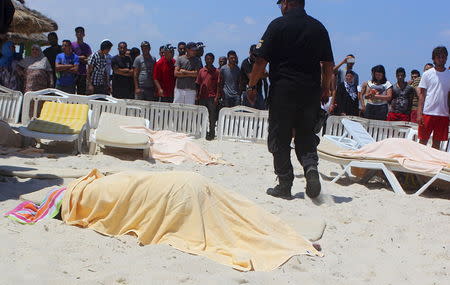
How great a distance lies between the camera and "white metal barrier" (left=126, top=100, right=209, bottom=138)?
11484mm

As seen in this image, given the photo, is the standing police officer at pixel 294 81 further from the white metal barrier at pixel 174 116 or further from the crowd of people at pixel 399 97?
the white metal barrier at pixel 174 116

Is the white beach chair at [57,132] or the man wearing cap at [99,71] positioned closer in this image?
the white beach chair at [57,132]

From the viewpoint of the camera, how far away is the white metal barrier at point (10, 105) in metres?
11.6

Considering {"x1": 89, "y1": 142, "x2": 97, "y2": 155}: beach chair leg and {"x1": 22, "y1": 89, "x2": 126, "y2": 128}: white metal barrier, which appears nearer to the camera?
{"x1": 89, "y1": 142, "x2": 97, "y2": 155}: beach chair leg

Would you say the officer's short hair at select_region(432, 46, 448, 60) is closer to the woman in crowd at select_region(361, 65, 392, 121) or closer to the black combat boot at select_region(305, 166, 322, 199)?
the woman in crowd at select_region(361, 65, 392, 121)

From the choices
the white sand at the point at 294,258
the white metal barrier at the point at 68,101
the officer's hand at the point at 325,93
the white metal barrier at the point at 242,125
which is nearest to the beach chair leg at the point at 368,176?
the white sand at the point at 294,258

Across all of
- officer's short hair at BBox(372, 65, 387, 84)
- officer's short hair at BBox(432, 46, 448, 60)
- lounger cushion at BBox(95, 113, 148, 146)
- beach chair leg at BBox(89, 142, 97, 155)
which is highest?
officer's short hair at BBox(432, 46, 448, 60)

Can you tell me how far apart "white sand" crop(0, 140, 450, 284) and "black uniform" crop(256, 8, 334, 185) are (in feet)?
1.84

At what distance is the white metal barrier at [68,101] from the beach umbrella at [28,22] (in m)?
1.25

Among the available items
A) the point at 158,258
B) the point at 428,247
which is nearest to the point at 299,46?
the point at 428,247

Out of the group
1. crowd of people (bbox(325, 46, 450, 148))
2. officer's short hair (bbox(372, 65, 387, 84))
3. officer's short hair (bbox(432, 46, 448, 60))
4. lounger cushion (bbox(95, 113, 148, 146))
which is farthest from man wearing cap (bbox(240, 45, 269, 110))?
officer's short hair (bbox(432, 46, 448, 60))

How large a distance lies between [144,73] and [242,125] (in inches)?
92.0

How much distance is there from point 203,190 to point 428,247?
1.96 metres

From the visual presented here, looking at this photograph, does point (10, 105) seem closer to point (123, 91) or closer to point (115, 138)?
point (123, 91)
